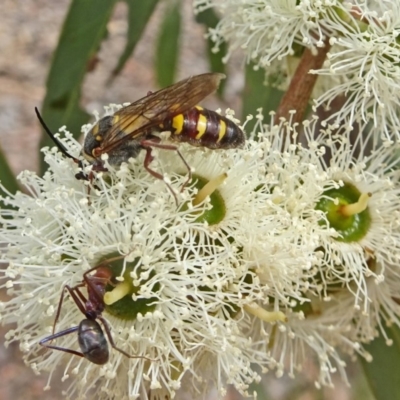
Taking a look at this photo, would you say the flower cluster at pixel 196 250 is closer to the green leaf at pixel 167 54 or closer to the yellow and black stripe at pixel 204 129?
the yellow and black stripe at pixel 204 129

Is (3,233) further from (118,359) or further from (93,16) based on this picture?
(93,16)

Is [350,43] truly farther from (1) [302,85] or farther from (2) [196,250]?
(2) [196,250]

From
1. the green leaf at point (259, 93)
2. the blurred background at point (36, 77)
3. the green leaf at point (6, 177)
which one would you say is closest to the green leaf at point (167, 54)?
the green leaf at point (259, 93)

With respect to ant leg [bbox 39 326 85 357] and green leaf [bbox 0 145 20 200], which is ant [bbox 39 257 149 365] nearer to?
ant leg [bbox 39 326 85 357]

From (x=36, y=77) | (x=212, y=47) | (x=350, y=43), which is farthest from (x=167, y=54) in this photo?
(x=36, y=77)

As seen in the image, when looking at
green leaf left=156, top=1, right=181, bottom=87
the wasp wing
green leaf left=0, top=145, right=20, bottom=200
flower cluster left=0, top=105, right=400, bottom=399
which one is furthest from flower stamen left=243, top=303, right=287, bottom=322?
green leaf left=156, top=1, right=181, bottom=87
